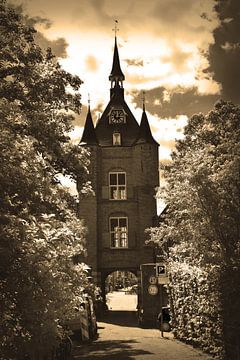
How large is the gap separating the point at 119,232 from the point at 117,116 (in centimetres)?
1049

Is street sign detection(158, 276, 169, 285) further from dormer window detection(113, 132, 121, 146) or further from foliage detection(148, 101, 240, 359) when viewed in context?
dormer window detection(113, 132, 121, 146)

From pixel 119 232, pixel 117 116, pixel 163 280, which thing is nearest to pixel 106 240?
pixel 119 232

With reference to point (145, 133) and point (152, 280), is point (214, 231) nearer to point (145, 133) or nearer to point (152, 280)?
point (152, 280)

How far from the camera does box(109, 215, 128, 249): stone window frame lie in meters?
35.6

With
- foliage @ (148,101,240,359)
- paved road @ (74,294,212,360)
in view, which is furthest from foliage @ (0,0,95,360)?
paved road @ (74,294,212,360)

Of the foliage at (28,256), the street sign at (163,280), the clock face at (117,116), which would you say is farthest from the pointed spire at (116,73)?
the foliage at (28,256)

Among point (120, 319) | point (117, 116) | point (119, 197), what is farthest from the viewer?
point (117, 116)

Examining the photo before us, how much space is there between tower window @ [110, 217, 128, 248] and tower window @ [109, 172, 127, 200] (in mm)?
1802

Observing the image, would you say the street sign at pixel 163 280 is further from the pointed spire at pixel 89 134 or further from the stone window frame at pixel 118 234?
the pointed spire at pixel 89 134

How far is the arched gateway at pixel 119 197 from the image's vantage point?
34938mm

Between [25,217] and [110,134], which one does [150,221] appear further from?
[25,217]

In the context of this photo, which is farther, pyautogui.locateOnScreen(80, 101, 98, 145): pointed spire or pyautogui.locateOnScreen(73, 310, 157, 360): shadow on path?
pyautogui.locateOnScreen(80, 101, 98, 145): pointed spire

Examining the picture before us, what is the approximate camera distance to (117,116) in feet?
130

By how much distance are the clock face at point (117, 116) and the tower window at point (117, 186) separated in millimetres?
5151
